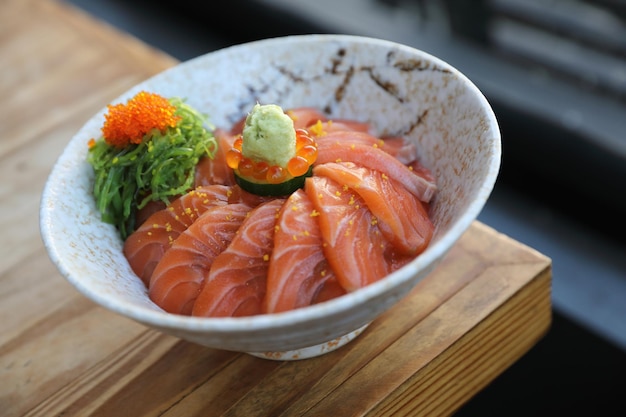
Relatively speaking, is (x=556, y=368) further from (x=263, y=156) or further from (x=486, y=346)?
(x=263, y=156)

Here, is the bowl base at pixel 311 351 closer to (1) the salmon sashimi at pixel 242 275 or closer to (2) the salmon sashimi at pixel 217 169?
(1) the salmon sashimi at pixel 242 275

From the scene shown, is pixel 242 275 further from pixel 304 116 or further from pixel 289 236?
pixel 304 116

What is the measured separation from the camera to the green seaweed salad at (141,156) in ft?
4.77

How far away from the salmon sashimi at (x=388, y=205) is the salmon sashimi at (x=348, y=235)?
0.05 feet

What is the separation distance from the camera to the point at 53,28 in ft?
8.07

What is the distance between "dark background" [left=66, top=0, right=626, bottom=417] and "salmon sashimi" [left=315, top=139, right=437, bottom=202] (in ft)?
3.11

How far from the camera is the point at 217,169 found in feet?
4.92

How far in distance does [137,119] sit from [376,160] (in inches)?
19.1

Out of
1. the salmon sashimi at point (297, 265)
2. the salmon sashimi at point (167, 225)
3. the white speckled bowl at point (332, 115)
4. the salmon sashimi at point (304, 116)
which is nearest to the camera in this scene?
the white speckled bowl at point (332, 115)

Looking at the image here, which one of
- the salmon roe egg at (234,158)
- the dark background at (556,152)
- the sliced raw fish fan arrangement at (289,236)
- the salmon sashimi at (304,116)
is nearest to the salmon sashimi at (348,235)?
the sliced raw fish fan arrangement at (289,236)

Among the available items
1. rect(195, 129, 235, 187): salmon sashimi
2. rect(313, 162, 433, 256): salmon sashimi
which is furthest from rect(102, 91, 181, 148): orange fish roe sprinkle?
rect(313, 162, 433, 256): salmon sashimi

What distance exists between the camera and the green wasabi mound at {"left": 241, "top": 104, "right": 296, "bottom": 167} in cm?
129

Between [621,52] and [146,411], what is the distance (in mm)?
1949

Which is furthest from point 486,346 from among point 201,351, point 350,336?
point 201,351
